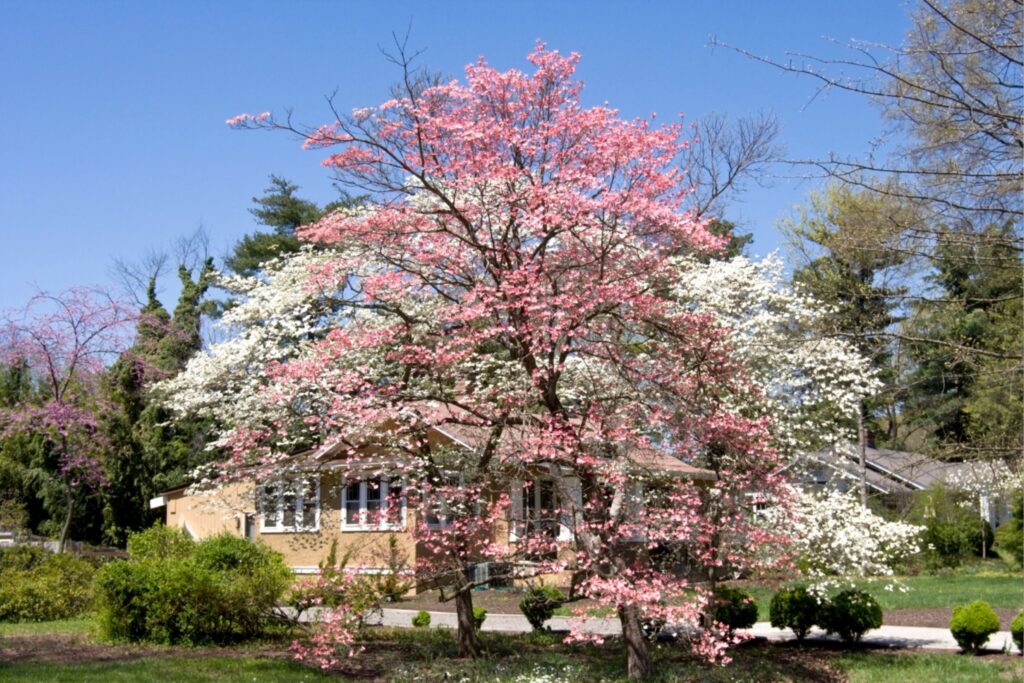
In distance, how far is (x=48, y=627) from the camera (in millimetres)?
13852

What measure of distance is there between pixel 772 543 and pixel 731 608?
227 cm

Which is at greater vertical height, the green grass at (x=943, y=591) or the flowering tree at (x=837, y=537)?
the flowering tree at (x=837, y=537)

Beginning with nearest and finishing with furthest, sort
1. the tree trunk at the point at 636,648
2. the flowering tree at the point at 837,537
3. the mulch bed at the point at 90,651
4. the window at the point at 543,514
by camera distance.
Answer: the window at the point at 543,514 → the tree trunk at the point at 636,648 → the mulch bed at the point at 90,651 → the flowering tree at the point at 837,537

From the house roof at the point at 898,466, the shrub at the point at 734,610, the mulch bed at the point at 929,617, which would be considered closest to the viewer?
the house roof at the point at 898,466

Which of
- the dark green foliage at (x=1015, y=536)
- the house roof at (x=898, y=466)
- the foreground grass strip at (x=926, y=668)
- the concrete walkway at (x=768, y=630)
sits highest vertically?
the house roof at (x=898, y=466)

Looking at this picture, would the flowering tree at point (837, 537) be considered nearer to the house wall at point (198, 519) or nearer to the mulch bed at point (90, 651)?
the mulch bed at point (90, 651)

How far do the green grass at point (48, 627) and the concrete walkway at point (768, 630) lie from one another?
421 cm

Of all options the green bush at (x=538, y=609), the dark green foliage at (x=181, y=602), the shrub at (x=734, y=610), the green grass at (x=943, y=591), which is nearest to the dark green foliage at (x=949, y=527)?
the green grass at (x=943, y=591)

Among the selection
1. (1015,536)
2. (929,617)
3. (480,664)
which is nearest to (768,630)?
(929,617)

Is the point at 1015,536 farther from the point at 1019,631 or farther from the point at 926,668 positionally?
the point at 926,668

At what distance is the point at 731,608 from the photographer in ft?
41.6

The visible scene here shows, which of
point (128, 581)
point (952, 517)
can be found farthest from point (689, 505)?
point (952, 517)

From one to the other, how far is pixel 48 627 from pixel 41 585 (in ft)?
4.75

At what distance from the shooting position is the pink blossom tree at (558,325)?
Answer: 9656mm
